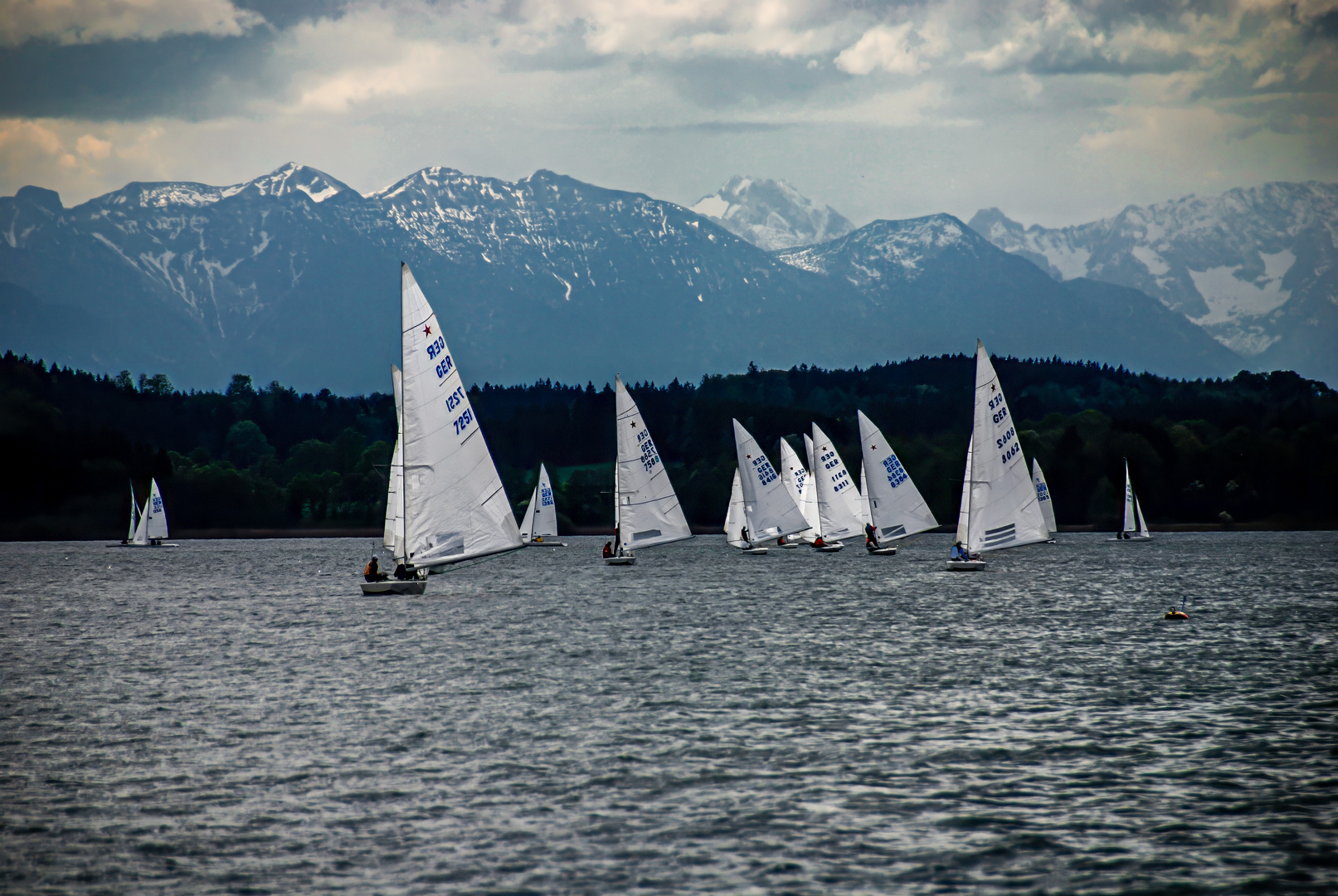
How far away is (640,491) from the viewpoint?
7625 centimetres

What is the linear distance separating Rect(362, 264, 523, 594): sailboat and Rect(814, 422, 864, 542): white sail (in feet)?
161

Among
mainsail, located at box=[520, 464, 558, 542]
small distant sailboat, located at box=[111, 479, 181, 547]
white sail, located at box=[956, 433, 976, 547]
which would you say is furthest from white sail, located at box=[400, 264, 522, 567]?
small distant sailboat, located at box=[111, 479, 181, 547]

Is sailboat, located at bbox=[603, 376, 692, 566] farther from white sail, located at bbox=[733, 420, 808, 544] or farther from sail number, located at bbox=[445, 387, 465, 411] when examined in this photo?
sail number, located at bbox=[445, 387, 465, 411]

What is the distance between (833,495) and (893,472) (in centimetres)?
2246

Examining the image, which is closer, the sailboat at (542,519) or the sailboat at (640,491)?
the sailboat at (640,491)

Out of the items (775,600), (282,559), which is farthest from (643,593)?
(282,559)

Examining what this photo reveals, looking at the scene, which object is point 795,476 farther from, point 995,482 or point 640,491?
point 995,482

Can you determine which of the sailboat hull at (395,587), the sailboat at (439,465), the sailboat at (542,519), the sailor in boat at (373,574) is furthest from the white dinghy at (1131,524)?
the sailboat at (439,465)

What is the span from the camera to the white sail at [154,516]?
15500 cm

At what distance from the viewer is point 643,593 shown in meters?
72.6

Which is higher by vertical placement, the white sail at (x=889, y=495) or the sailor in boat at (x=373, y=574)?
the white sail at (x=889, y=495)

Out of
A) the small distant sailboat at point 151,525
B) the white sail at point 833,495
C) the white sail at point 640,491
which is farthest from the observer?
the small distant sailboat at point 151,525

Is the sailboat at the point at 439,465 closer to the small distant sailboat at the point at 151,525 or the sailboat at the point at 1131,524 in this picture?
the sailboat at the point at 1131,524

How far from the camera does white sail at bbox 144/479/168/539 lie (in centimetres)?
15500
